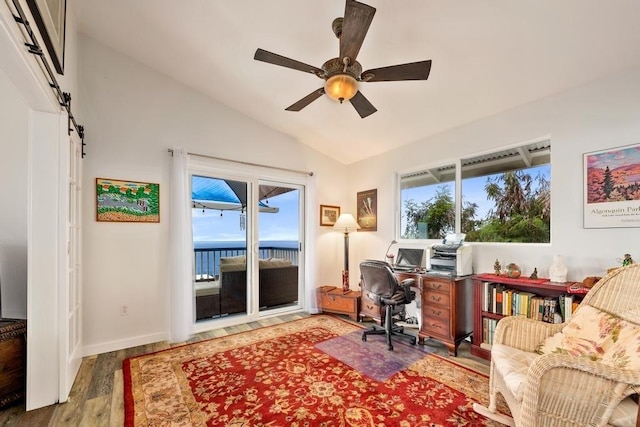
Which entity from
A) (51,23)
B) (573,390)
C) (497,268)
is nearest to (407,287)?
(497,268)

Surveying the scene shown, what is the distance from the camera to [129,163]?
3.11 metres

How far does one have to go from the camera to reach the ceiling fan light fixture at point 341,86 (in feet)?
6.25

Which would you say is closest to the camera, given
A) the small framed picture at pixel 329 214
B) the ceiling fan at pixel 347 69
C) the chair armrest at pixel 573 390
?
the chair armrest at pixel 573 390

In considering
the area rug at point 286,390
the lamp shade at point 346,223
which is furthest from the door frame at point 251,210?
the area rug at point 286,390

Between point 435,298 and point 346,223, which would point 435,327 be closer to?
point 435,298

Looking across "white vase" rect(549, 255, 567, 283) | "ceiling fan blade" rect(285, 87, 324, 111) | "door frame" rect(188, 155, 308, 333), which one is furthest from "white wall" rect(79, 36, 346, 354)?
"white vase" rect(549, 255, 567, 283)

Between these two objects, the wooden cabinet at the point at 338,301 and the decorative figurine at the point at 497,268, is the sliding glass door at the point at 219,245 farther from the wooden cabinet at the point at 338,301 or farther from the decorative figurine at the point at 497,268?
the decorative figurine at the point at 497,268

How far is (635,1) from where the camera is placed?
5.61 feet

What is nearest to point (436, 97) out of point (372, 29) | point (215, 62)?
point (372, 29)

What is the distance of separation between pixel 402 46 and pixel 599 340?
2.42 m

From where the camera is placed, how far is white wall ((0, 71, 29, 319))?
93.4 inches

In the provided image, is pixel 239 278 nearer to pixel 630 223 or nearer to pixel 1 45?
pixel 1 45

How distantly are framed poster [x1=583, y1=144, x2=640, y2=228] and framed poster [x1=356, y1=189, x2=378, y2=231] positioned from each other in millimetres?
2454

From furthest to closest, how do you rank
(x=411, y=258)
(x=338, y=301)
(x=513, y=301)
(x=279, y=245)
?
(x=279, y=245)
(x=338, y=301)
(x=411, y=258)
(x=513, y=301)
